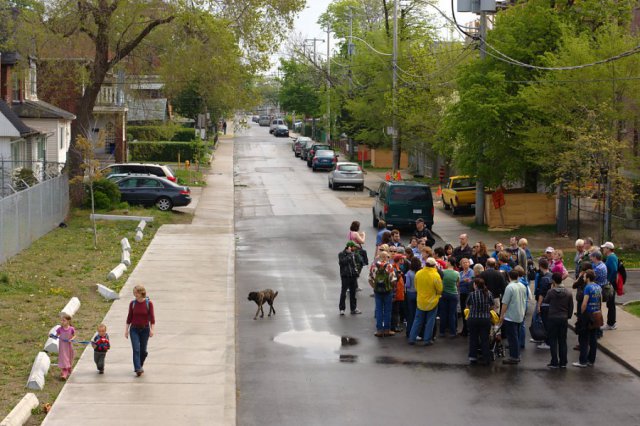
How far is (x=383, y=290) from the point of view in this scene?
1734cm

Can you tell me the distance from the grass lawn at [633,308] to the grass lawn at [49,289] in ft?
35.9

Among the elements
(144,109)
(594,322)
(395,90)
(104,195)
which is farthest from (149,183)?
(594,322)

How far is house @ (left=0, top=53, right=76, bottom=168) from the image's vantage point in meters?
39.2

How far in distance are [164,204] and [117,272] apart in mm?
15715

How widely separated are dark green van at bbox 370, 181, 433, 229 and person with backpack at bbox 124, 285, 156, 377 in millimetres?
19621

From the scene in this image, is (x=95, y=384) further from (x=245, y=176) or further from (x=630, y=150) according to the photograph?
(x=245, y=176)

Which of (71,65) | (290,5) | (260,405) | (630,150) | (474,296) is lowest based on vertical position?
(260,405)

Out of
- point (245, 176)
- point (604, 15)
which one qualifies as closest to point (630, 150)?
point (604, 15)

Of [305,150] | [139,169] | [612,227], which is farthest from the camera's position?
[305,150]

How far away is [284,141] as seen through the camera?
103m

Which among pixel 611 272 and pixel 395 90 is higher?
pixel 395 90

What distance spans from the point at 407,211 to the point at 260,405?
Result: 20.8 m

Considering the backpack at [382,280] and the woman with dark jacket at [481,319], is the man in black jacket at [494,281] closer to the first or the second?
the woman with dark jacket at [481,319]

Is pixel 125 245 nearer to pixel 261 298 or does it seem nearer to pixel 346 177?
pixel 261 298
